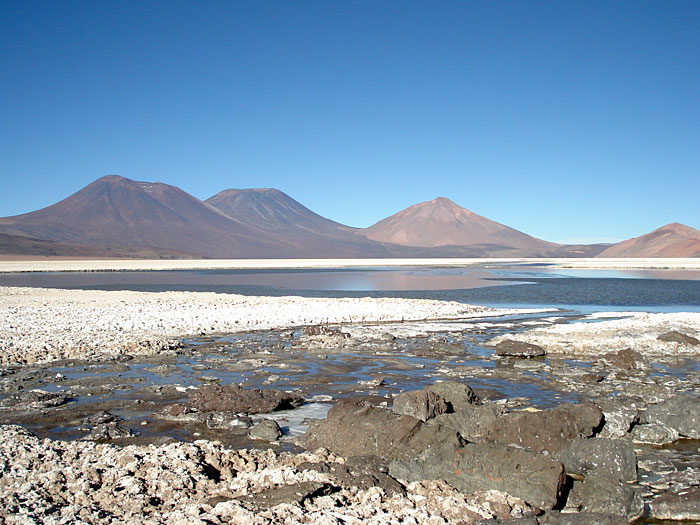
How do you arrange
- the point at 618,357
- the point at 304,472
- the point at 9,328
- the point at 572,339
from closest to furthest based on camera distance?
the point at 304,472 → the point at 618,357 → the point at 572,339 → the point at 9,328

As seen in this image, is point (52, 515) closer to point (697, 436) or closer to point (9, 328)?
point (697, 436)

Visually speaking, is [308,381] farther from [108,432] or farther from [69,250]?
[69,250]

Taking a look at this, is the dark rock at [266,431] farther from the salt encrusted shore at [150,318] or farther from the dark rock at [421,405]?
the salt encrusted shore at [150,318]

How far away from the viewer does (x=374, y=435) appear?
6.91 meters

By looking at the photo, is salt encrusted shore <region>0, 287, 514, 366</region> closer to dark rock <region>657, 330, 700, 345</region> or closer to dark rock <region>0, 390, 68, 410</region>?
dark rock <region>0, 390, 68, 410</region>

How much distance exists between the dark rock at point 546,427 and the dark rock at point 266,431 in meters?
2.53

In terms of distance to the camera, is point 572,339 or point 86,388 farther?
point 572,339

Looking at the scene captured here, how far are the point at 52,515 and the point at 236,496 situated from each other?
1.52m

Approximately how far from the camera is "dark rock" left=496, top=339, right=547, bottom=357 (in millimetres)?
13000

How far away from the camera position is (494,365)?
40.2ft

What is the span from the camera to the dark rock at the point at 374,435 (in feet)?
22.0

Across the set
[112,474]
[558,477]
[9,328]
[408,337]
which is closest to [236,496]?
Result: [112,474]

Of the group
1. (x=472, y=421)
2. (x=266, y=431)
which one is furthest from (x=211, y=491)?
(x=472, y=421)

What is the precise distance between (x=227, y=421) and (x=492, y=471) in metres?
3.66
